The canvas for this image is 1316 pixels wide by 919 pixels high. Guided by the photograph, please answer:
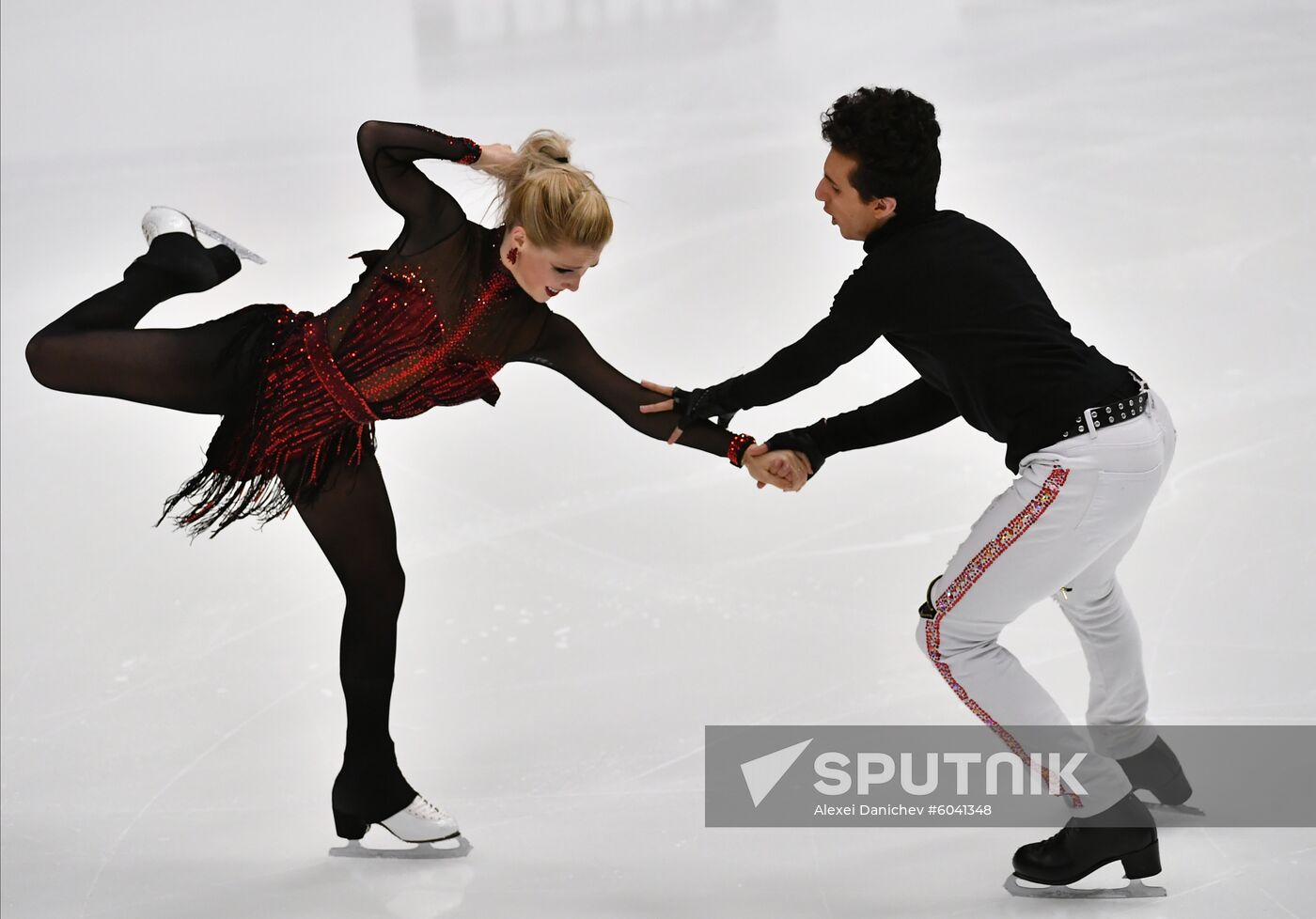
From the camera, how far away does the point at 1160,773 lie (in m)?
2.82

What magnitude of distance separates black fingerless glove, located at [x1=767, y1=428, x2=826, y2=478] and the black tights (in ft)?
2.68

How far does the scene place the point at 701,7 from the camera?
294 inches

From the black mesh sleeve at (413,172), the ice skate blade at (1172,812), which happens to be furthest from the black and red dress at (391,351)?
the ice skate blade at (1172,812)

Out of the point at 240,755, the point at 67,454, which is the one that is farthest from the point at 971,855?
the point at 67,454

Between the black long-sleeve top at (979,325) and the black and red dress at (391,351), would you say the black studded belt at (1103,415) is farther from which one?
the black and red dress at (391,351)

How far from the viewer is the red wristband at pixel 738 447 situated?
2873mm

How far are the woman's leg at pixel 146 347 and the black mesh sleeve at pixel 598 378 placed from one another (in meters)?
0.61

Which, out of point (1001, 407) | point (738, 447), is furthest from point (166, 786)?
point (1001, 407)

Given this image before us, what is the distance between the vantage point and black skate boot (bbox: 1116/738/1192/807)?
111 inches

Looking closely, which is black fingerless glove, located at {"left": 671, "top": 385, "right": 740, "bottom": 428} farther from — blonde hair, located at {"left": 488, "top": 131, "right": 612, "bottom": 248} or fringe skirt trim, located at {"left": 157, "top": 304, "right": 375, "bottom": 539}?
fringe skirt trim, located at {"left": 157, "top": 304, "right": 375, "bottom": 539}

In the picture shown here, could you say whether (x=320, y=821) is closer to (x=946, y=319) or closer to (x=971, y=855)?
(x=971, y=855)

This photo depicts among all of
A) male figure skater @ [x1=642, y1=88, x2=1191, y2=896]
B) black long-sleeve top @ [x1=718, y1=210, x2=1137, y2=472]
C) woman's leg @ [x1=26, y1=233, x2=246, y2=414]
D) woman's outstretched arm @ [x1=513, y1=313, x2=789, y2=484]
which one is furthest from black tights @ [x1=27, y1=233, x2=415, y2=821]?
black long-sleeve top @ [x1=718, y1=210, x2=1137, y2=472]

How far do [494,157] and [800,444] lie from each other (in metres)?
0.88

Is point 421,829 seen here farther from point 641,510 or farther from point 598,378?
A: point 641,510
